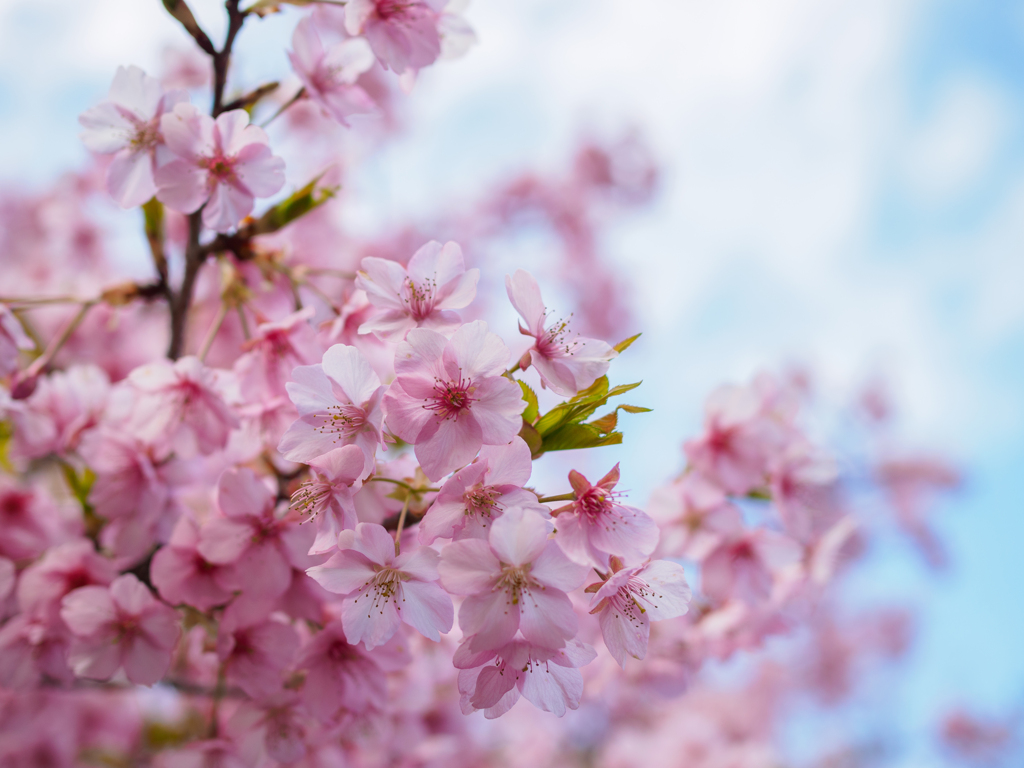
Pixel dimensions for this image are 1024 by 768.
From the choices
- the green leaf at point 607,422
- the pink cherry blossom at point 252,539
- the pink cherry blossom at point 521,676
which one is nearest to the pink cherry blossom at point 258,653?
the pink cherry blossom at point 252,539

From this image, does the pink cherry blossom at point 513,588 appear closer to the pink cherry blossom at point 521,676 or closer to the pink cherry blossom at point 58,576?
the pink cherry blossom at point 521,676

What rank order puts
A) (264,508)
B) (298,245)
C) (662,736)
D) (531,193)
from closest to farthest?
1. (264,508)
2. (298,245)
3. (662,736)
4. (531,193)

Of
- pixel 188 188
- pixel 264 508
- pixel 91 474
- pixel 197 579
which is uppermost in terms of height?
pixel 188 188

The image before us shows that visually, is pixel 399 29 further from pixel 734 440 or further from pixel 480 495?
pixel 734 440

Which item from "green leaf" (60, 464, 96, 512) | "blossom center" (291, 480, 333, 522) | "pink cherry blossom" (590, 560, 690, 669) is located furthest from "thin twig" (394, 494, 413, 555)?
"green leaf" (60, 464, 96, 512)

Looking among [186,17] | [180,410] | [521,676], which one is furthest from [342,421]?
[186,17]

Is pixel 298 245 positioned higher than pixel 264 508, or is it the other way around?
pixel 264 508

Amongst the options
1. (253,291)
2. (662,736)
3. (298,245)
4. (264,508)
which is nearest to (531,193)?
(298,245)

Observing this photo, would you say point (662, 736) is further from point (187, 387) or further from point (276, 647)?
point (187, 387)
